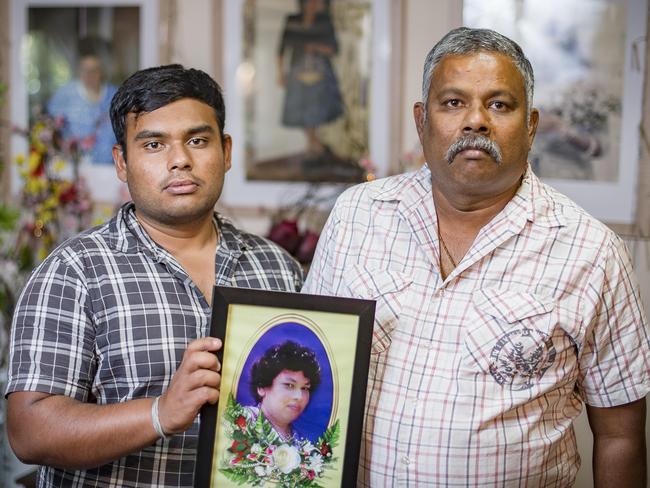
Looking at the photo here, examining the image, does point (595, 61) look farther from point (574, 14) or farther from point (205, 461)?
point (205, 461)

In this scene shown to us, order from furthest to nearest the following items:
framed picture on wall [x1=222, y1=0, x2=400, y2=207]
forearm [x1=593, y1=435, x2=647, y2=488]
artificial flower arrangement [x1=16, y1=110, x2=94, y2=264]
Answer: artificial flower arrangement [x1=16, y1=110, x2=94, y2=264] < framed picture on wall [x1=222, y1=0, x2=400, y2=207] < forearm [x1=593, y1=435, x2=647, y2=488]

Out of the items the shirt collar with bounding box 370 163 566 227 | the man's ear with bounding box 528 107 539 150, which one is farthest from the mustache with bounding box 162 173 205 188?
the man's ear with bounding box 528 107 539 150

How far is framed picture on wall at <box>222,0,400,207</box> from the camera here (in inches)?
119

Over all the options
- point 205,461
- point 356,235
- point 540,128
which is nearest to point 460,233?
point 356,235

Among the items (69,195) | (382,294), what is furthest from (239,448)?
(69,195)

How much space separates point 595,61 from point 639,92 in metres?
0.18

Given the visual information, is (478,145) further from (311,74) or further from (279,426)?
(311,74)

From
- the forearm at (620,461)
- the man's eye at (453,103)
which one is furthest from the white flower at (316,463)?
the man's eye at (453,103)

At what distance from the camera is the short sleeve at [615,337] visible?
1.59m

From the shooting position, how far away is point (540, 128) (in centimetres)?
280

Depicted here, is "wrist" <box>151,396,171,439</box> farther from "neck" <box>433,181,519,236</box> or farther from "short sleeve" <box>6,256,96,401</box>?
"neck" <box>433,181,519,236</box>

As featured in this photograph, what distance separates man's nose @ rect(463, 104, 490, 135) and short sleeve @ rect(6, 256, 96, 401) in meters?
0.87

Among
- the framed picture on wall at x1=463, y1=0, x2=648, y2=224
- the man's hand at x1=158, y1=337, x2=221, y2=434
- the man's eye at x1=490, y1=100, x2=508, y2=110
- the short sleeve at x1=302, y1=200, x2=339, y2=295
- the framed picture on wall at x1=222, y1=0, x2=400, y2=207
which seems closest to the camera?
the man's hand at x1=158, y1=337, x2=221, y2=434

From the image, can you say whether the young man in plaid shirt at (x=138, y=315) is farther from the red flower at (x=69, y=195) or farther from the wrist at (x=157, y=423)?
the red flower at (x=69, y=195)
